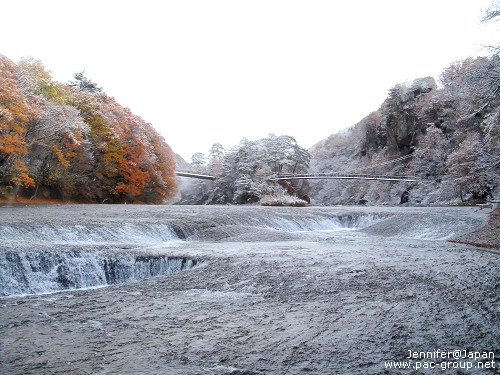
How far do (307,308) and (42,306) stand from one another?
378 cm

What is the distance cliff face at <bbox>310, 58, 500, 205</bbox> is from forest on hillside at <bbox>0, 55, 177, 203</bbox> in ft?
68.9

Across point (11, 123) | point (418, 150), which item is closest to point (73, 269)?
point (11, 123)

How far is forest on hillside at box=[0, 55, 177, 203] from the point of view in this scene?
20578 millimetres

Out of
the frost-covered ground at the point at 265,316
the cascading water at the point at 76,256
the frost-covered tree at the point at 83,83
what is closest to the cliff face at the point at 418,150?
the frost-covered ground at the point at 265,316

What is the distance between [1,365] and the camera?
3.58 meters

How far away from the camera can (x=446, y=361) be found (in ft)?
11.7

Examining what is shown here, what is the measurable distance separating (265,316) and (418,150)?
148 ft

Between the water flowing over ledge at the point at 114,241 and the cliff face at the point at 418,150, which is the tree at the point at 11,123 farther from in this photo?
the cliff face at the point at 418,150

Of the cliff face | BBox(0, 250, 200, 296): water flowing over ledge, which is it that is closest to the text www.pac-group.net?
BBox(0, 250, 200, 296): water flowing over ledge

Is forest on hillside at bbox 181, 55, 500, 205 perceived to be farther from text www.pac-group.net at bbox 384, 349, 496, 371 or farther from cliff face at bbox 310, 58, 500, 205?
text www.pac-group.net at bbox 384, 349, 496, 371

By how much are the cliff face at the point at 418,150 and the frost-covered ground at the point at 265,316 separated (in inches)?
323

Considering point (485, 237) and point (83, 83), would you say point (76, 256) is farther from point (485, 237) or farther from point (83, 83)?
point (83, 83)

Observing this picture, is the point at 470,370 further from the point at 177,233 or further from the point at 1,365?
the point at 177,233

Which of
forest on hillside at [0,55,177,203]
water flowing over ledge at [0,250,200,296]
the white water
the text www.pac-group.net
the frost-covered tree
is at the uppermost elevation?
the frost-covered tree
